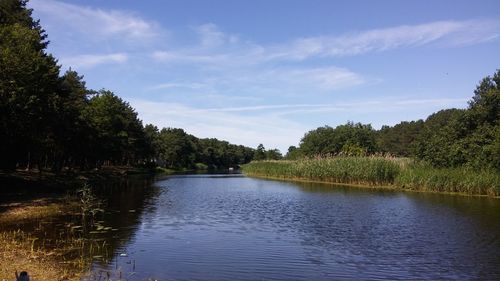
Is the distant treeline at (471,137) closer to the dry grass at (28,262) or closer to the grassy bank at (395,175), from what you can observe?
the grassy bank at (395,175)

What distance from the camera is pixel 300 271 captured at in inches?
563

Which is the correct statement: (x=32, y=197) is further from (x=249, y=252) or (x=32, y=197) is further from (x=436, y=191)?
(x=436, y=191)

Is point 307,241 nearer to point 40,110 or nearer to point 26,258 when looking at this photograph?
point 26,258

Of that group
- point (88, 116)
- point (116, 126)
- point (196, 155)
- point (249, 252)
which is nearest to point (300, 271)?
point (249, 252)

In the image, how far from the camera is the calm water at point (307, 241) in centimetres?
1420

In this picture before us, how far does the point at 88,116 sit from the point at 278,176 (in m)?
29.4

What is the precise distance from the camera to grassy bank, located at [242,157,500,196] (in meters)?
37.5

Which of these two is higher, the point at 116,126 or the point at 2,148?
the point at 116,126

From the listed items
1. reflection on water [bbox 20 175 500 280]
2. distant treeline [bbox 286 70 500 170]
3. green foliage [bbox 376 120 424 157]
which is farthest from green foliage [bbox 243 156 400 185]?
green foliage [bbox 376 120 424 157]

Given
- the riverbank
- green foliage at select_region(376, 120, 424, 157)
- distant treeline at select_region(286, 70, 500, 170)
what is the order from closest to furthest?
the riverbank, distant treeline at select_region(286, 70, 500, 170), green foliage at select_region(376, 120, 424, 157)

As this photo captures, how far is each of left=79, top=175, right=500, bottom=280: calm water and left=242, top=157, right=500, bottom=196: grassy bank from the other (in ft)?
17.9

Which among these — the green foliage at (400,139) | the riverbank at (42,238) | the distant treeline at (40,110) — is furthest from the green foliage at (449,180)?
the green foliage at (400,139)

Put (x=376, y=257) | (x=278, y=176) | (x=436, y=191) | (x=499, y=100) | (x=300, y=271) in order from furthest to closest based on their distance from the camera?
(x=278, y=176), (x=499, y=100), (x=436, y=191), (x=376, y=257), (x=300, y=271)

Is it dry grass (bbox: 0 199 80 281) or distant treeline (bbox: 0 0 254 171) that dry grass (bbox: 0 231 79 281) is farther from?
distant treeline (bbox: 0 0 254 171)
